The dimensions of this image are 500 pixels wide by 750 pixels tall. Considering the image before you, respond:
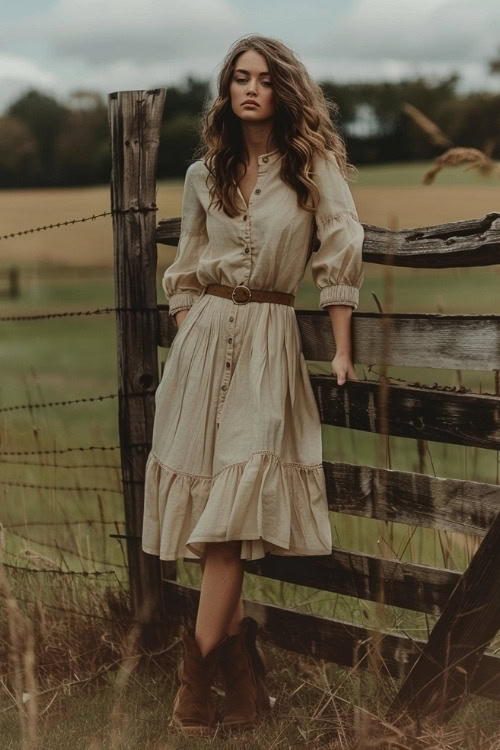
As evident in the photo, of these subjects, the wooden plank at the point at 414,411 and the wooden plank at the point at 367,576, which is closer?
the wooden plank at the point at 414,411

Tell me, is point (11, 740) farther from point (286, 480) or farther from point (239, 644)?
point (286, 480)

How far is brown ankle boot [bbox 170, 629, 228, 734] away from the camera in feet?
10.0

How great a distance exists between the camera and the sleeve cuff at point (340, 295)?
9.67 ft

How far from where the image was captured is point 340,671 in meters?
3.46

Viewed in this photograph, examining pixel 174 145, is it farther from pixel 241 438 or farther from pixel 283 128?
pixel 241 438

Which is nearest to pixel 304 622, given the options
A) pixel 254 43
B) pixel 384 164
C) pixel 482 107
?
pixel 254 43

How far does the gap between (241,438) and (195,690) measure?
0.82 m

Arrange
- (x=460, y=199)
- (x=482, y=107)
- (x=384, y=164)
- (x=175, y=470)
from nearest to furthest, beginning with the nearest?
(x=175, y=470) → (x=460, y=199) → (x=482, y=107) → (x=384, y=164)

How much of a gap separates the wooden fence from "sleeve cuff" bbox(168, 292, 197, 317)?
26 centimetres

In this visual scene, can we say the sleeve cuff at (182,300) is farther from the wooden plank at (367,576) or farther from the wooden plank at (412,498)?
the wooden plank at (367,576)

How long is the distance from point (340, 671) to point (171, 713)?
641 mm

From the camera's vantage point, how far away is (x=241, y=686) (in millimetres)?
3092

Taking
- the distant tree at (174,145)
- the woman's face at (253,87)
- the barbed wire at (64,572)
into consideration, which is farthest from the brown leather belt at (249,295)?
the distant tree at (174,145)

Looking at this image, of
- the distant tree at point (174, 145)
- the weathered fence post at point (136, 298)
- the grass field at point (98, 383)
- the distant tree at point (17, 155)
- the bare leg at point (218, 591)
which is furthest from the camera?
the distant tree at point (17, 155)
